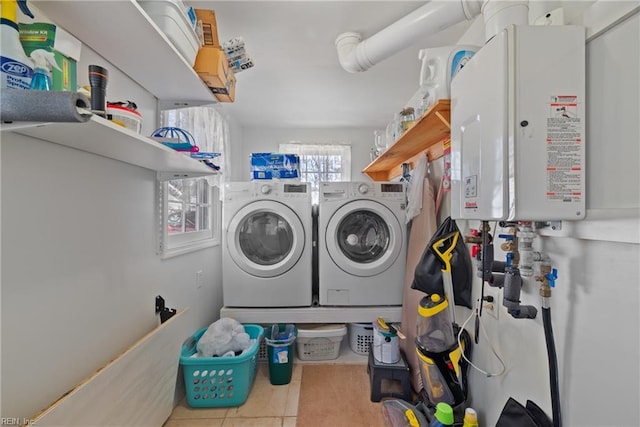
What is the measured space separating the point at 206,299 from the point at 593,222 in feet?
6.94

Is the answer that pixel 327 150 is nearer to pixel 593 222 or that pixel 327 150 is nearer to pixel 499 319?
pixel 499 319

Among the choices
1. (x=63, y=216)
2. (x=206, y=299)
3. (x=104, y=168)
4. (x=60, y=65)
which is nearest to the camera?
(x=60, y=65)

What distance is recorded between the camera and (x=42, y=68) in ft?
1.90

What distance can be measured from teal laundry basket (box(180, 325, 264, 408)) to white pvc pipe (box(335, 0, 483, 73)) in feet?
5.87

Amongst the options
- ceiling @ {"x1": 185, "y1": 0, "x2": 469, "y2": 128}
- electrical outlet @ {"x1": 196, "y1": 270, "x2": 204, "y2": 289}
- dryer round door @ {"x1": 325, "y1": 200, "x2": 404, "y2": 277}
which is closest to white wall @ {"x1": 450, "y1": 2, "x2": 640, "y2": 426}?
ceiling @ {"x1": 185, "y1": 0, "x2": 469, "y2": 128}

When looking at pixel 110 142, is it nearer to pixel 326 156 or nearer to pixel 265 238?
pixel 265 238

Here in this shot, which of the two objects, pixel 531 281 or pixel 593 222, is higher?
pixel 593 222

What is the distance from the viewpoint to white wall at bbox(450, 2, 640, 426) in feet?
1.98

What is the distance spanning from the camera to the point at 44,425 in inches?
26.7

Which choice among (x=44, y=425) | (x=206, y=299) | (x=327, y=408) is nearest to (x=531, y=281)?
(x=327, y=408)

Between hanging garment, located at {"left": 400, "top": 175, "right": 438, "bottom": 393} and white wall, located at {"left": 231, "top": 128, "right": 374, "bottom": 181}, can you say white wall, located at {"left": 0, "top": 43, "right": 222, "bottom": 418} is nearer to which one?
hanging garment, located at {"left": 400, "top": 175, "right": 438, "bottom": 393}

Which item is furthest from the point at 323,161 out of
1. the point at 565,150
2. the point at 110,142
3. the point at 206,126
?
the point at 565,150

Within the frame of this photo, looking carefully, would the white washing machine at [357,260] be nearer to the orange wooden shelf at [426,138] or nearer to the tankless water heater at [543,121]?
the orange wooden shelf at [426,138]

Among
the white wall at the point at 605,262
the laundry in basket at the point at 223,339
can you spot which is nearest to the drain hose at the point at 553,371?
the white wall at the point at 605,262
